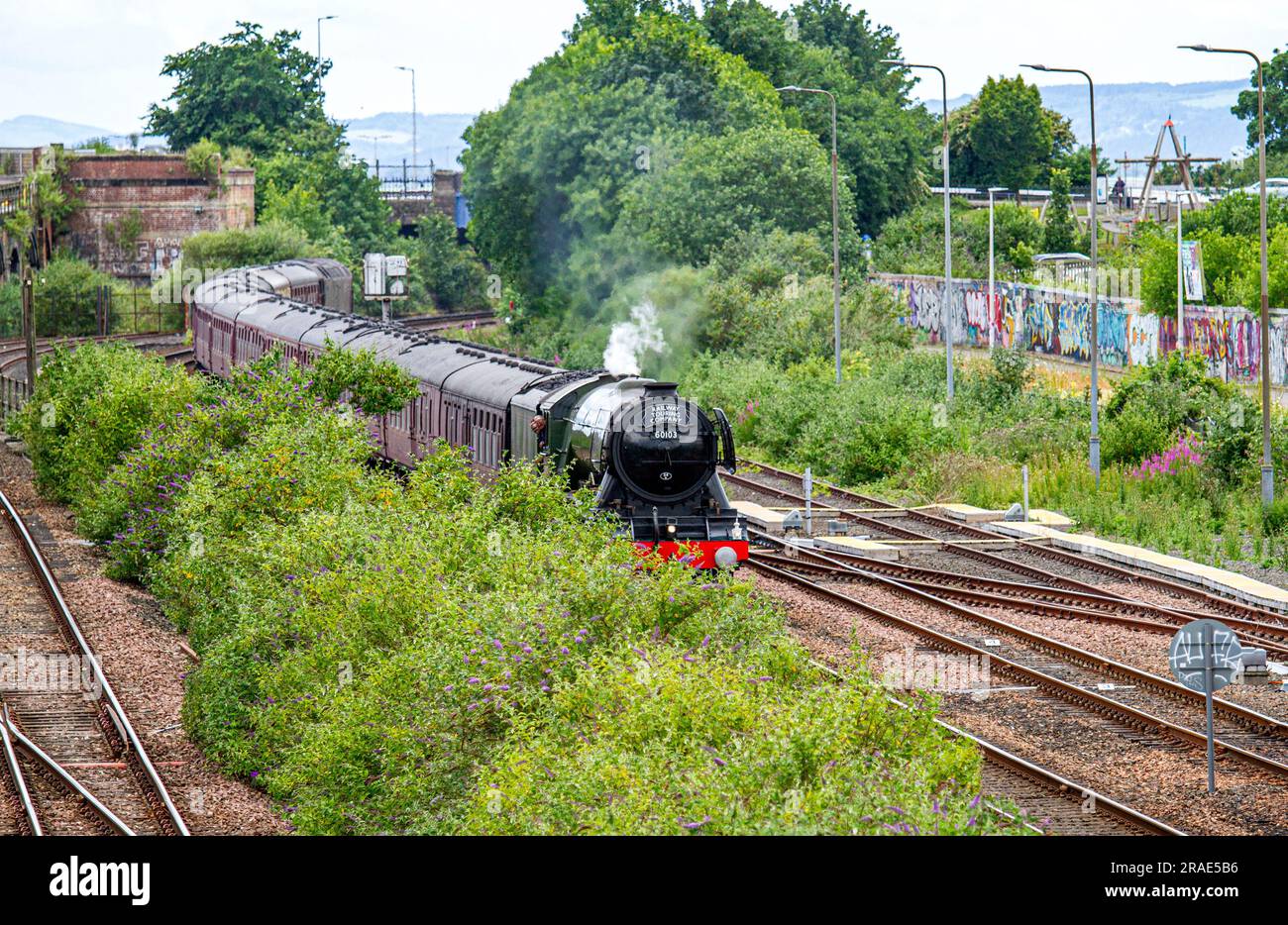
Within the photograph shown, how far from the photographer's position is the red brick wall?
74875 mm

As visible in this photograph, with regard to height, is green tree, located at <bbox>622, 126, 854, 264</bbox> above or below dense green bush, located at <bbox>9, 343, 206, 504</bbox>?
above

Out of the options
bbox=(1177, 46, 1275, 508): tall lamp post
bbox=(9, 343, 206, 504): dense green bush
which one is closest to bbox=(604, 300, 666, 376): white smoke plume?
bbox=(9, 343, 206, 504): dense green bush

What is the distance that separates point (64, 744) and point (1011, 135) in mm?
80108

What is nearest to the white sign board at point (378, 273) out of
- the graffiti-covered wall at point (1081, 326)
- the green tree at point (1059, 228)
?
the graffiti-covered wall at point (1081, 326)

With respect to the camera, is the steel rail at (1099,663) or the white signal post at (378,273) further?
the white signal post at (378,273)

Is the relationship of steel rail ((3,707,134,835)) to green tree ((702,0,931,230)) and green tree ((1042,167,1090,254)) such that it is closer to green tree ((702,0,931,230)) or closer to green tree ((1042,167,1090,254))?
green tree ((1042,167,1090,254))

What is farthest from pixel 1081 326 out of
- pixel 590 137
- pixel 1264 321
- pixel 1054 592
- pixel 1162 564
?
pixel 1054 592

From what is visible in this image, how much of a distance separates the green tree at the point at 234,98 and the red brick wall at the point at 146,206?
1117 cm

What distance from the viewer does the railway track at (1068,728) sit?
15312 millimetres

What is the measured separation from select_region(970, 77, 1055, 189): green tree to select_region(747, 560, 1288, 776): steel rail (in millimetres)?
70842

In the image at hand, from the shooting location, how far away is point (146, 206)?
76.7 meters

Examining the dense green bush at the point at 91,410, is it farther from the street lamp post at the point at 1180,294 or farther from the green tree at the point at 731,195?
the street lamp post at the point at 1180,294

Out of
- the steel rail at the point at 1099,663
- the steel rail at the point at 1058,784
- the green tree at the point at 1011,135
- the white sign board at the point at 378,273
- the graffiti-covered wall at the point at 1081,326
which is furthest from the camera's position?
the green tree at the point at 1011,135

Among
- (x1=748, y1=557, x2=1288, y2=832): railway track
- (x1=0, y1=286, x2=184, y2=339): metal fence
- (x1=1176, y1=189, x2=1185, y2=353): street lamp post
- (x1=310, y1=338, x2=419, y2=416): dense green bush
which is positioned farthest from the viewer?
(x1=0, y1=286, x2=184, y2=339): metal fence
